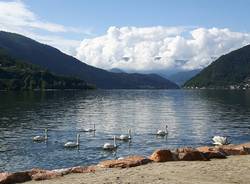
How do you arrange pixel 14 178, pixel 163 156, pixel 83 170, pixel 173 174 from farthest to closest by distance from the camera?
pixel 163 156
pixel 83 170
pixel 14 178
pixel 173 174

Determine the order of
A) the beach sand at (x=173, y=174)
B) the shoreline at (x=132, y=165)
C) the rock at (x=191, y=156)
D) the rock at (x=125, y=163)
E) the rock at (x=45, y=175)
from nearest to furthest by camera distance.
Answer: the beach sand at (x=173, y=174), the shoreline at (x=132, y=165), the rock at (x=45, y=175), the rock at (x=125, y=163), the rock at (x=191, y=156)

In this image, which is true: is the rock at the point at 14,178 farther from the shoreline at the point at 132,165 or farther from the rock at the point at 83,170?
the rock at the point at 83,170

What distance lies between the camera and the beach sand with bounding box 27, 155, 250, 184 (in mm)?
26844

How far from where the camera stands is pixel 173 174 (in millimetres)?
28625

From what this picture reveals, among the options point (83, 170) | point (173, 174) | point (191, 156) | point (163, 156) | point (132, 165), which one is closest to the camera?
point (173, 174)

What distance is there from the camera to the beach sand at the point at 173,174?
2684cm

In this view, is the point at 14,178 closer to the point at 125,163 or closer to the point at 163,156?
the point at 125,163

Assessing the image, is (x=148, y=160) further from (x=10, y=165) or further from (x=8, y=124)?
(x=8, y=124)

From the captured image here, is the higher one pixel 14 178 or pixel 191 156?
pixel 191 156

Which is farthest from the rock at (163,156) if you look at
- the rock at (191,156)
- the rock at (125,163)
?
the rock at (125,163)

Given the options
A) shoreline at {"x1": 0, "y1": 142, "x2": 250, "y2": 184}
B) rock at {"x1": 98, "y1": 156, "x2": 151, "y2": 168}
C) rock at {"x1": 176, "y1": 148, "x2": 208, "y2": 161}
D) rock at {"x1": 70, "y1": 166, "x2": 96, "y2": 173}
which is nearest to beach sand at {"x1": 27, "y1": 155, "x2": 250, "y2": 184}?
shoreline at {"x1": 0, "y1": 142, "x2": 250, "y2": 184}

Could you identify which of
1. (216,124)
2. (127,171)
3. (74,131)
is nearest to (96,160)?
(127,171)

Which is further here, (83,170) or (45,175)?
(83,170)

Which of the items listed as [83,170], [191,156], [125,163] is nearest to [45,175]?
[83,170]
